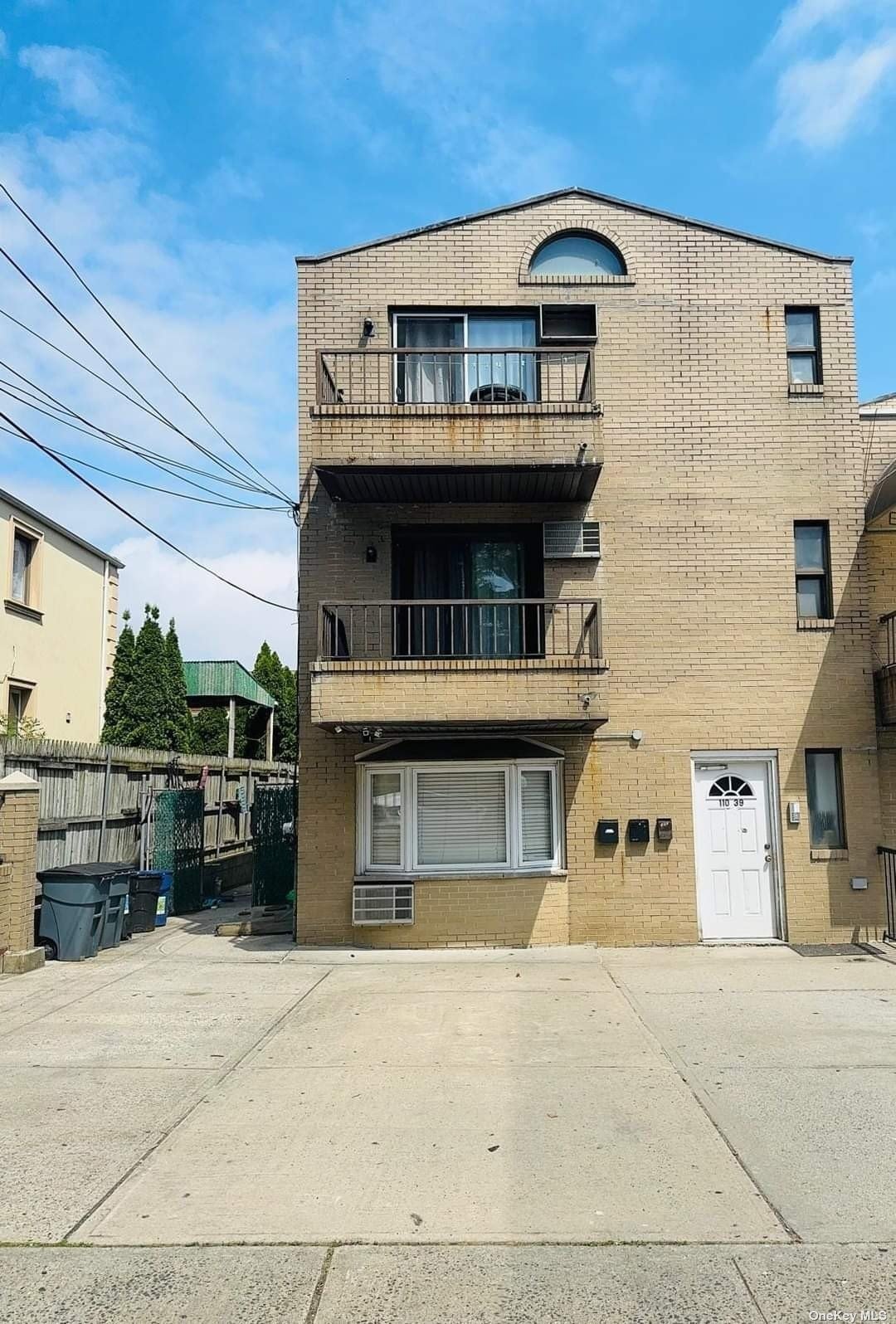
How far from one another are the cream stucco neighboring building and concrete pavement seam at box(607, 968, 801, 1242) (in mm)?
13126

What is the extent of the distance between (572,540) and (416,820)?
12.3 ft

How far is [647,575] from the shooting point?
11.6 meters

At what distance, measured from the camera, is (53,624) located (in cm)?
2006

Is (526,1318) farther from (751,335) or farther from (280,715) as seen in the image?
(280,715)

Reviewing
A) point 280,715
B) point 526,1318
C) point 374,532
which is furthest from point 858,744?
point 280,715

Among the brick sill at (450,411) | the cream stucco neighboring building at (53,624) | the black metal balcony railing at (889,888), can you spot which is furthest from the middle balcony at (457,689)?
the cream stucco neighboring building at (53,624)

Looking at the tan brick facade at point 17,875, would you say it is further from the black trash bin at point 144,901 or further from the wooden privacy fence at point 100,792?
the black trash bin at point 144,901

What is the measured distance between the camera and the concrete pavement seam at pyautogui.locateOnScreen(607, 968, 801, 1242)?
4.36 m

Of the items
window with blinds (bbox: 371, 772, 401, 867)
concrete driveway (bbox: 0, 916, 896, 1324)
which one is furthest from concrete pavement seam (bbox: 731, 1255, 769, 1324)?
window with blinds (bbox: 371, 772, 401, 867)

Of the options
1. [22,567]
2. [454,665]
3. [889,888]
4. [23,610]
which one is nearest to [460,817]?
[454,665]

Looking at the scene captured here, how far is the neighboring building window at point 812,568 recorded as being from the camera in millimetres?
11633

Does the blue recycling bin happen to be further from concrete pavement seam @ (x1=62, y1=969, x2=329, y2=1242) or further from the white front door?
the white front door

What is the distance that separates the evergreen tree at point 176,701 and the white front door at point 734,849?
14.7 metres

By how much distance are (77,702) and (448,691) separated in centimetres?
1367
